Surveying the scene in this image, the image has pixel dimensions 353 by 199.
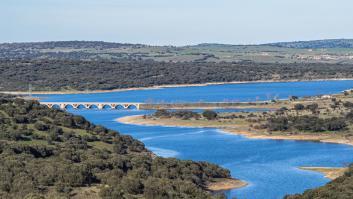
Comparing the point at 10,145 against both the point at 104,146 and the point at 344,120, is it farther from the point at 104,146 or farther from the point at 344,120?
the point at 344,120

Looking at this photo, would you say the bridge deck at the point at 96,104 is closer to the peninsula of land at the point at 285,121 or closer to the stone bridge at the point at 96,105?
the stone bridge at the point at 96,105

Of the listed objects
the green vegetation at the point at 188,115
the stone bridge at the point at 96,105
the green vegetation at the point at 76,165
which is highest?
the green vegetation at the point at 76,165

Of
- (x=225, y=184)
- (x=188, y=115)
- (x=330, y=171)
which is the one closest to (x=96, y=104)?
(x=188, y=115)

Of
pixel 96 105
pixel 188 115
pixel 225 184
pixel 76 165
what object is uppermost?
pixel 76 165

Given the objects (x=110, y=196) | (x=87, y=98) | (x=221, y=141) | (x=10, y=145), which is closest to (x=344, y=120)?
(x=221, y=141)

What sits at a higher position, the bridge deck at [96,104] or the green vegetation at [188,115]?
the green vegetation at [188,115]

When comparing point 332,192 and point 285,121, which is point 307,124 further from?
point 332,192

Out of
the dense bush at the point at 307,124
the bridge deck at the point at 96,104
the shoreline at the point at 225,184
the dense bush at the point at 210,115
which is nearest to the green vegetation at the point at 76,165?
the shoreline at the point at 225,184

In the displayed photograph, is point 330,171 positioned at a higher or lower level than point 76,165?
lower
